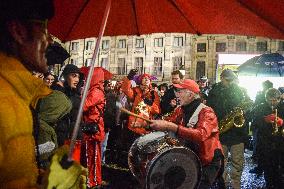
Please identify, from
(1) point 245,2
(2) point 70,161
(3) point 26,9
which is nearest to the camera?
(3) point 26,9

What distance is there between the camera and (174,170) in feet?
15.0

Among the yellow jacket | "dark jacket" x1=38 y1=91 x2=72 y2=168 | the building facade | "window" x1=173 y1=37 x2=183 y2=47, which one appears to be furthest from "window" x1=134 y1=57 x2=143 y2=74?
the yellow jacket

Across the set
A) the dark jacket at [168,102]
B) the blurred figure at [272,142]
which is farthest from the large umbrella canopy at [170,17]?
the dark jacket at [168,102]

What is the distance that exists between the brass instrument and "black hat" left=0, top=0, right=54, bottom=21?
19.5 feet

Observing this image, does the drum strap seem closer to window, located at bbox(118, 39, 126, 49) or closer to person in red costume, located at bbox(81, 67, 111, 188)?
person in red costume, located at bbox(81, 67, 111, 188)

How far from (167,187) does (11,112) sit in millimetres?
3487

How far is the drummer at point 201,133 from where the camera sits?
14.5ft

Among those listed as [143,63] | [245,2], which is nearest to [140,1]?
[245,2]

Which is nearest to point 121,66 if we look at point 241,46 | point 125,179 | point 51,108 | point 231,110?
point 241,46

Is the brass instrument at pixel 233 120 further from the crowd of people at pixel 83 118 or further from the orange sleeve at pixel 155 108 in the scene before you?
the orange sleeve at pixel 155 108

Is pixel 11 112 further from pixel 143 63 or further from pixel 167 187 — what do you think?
pixel 143 63

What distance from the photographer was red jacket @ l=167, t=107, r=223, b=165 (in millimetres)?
4418

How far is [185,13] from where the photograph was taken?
352 centimetres

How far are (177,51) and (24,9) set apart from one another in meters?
48.8
